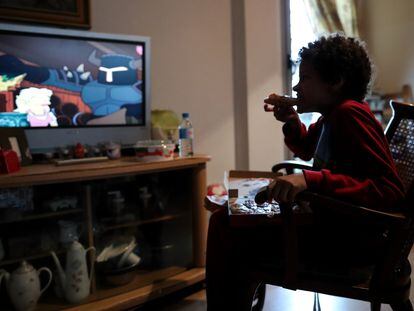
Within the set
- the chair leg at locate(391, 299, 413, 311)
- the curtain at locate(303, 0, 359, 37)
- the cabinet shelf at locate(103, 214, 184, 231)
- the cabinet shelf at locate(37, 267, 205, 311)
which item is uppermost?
the curtain at locate(303, 0, 359, 37)

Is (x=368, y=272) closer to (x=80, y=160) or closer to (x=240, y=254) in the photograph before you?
(x=240, y=254)

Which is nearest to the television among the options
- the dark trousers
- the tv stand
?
the tv stand

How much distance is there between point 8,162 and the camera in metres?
1.33

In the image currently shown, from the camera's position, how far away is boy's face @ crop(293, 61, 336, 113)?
43.2 inches

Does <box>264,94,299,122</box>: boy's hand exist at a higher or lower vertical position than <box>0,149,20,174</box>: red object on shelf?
higher

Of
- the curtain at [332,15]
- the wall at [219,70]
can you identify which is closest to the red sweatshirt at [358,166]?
the wall at [219,70]

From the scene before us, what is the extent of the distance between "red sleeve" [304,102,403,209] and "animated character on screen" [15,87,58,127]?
123 centimetres

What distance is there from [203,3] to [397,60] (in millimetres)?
1834

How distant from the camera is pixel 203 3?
7.41 feet

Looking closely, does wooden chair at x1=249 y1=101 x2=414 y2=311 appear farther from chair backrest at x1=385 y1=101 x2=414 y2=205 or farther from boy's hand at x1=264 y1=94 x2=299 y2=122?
boy's hand at x1=264 y1=94 x2=299 y2=122

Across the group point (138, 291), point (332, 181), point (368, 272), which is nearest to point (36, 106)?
point (138, 291)

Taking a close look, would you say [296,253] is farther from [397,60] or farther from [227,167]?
[397,60]

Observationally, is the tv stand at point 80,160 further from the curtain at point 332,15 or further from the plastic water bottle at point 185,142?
the curtain at point 332,15

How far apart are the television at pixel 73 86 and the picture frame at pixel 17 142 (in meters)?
0.03
